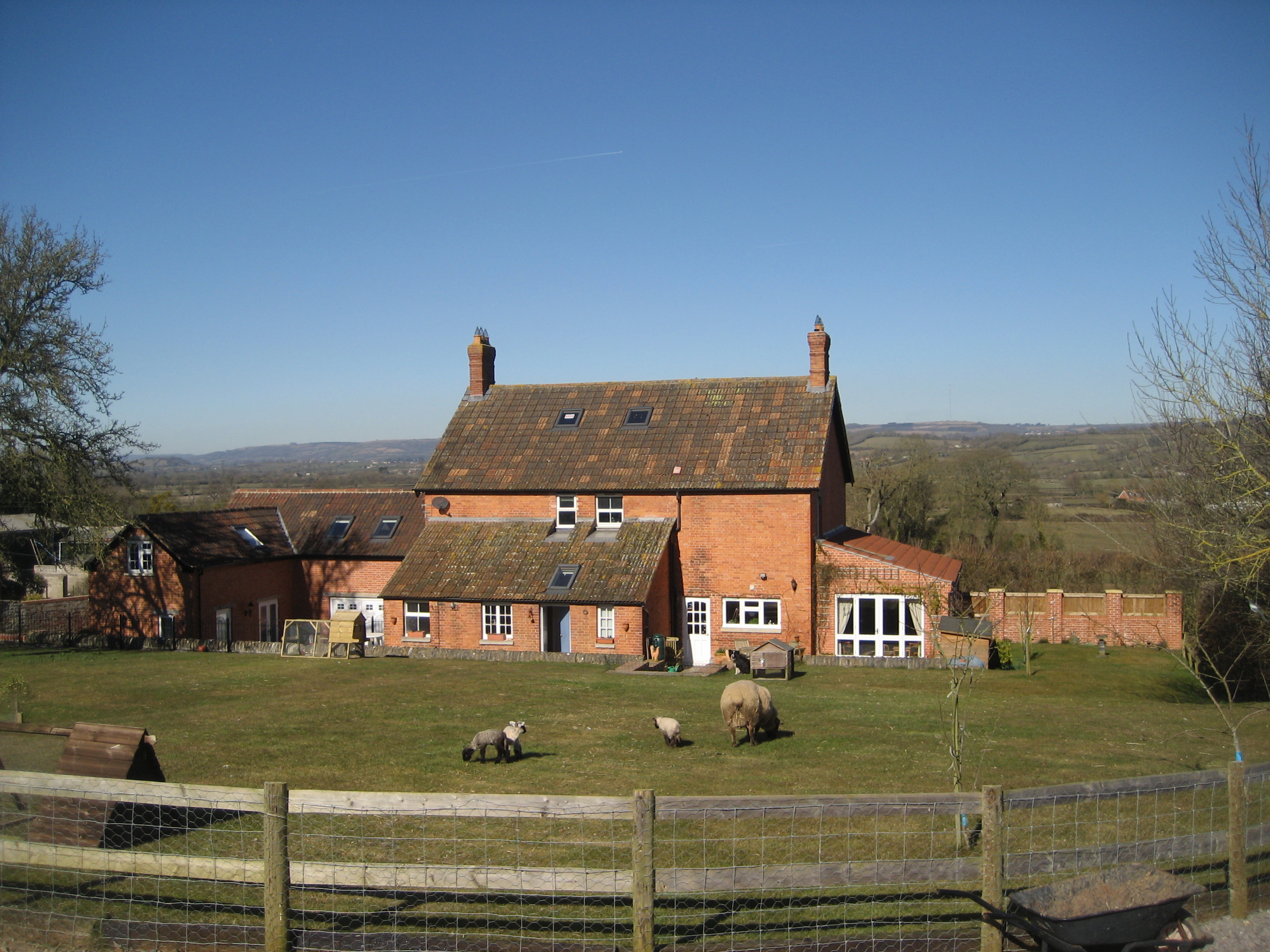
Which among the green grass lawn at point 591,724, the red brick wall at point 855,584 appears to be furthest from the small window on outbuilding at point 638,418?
the green grass lawn at point 591,724

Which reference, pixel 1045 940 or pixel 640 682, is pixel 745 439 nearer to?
pixel 640 682

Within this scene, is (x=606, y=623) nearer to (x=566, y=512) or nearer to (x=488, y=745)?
(x=566, y=512)

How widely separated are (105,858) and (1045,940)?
7.15 meters

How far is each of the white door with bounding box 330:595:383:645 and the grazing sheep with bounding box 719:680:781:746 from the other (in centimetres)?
2403

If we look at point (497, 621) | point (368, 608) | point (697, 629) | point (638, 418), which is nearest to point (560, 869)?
point (497, 621)

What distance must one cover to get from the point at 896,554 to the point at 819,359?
7296mm

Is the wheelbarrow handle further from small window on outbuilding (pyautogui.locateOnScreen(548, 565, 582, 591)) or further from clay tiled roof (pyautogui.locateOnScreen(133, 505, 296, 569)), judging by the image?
clay tiled roof (pyautogui.locateOnScreen(133, 505, 296, 569))

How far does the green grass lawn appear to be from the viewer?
13.0m

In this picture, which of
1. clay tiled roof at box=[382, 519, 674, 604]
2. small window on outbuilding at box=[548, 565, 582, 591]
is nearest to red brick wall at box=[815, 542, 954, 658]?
clay tiled roof at box=[382, 519, 674, 604]

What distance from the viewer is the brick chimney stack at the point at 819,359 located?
3288 cm

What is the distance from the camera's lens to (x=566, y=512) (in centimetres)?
3275

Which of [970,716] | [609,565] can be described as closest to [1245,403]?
[970,716]

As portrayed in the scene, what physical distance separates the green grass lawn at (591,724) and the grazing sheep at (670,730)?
195mm

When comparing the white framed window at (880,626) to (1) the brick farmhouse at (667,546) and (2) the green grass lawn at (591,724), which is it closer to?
(1) the brick farmhouse at (667,546)
